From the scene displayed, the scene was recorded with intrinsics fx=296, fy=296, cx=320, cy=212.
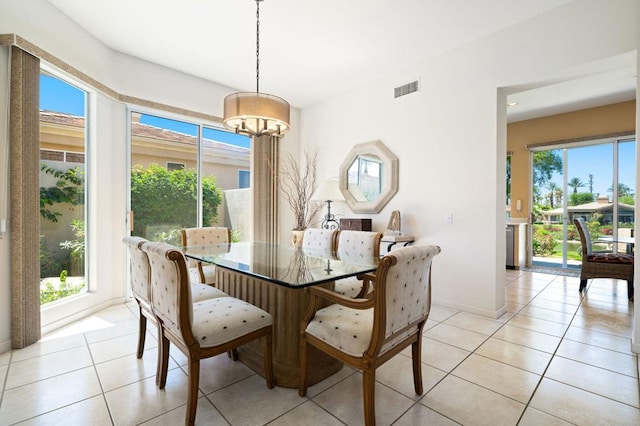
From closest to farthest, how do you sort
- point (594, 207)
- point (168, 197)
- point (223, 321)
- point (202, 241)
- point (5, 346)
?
point (223, 321)
point (5, 346)
point (202, 241)
point (168, 197)
point (594, 207)

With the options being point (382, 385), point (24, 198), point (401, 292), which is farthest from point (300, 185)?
point (401, 292)

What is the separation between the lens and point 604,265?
377cm

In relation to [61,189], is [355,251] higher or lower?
lower

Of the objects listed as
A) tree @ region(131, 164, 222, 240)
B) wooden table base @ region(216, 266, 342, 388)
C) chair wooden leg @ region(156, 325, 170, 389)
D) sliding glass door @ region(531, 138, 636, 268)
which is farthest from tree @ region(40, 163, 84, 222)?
sliding glass door @ region(531, 138, 636, 268)

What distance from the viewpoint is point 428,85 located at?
365 centimetres

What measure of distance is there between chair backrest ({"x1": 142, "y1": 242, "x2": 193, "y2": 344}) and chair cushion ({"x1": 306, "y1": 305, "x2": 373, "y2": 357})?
2.25ft

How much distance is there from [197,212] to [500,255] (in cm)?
394

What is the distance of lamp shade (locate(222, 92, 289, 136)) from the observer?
91.1 inches

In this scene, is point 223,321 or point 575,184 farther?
point 575,184

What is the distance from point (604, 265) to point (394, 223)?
2.71 metres

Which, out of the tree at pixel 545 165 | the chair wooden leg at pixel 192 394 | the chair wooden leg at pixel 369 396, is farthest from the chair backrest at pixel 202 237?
the tree at pixel 545 165

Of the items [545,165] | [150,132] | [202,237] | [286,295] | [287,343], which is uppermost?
[150,132]

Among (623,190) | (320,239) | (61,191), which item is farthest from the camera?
(623,190)

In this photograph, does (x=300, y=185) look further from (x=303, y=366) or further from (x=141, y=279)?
(x=303, y=366)
